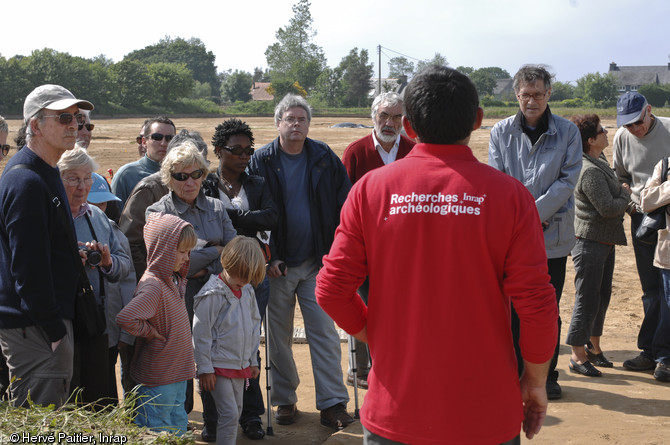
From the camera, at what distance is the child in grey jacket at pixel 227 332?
4629mm

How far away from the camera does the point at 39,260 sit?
3.56 metres

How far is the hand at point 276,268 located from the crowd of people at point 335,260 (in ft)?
0.22

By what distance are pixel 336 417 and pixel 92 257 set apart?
2.33 m

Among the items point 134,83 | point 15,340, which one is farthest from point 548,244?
point 134,83

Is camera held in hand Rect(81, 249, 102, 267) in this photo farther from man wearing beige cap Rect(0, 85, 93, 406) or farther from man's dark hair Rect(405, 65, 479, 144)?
man's dark hair Rect(405, 65, 479, 144)

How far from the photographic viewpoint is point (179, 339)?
14.7 ft

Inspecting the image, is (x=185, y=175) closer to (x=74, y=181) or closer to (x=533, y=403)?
(x=74, y=181)

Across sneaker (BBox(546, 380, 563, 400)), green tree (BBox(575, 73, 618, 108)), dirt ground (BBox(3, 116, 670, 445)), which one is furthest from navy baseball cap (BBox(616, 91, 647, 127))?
green tree (BBox(575, 73, 618, 108))

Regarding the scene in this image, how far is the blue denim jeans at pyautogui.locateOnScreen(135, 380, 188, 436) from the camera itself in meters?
4.29

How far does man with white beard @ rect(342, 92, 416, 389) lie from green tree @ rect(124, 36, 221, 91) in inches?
5080

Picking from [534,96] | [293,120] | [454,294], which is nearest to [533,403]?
[454,294]

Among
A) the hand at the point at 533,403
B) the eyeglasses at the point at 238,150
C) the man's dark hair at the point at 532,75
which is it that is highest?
the man's dark hair at the point at 532,75

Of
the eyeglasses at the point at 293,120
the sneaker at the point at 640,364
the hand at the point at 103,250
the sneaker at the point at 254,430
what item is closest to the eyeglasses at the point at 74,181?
the hand at the point at 103,250

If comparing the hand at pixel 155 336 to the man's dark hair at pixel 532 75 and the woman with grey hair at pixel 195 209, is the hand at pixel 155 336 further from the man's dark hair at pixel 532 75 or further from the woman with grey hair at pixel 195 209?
the man's dark hair at pixel 532 75
